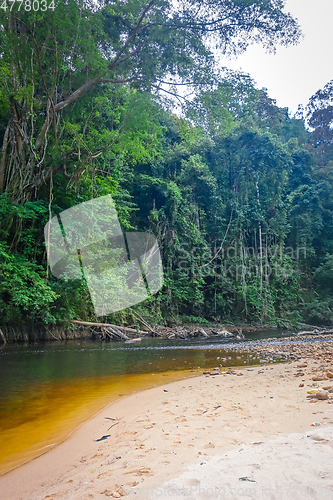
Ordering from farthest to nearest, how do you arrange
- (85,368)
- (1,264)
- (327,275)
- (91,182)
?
1. (327,275)
2. (91,182)
3. (1,264)
4. (85,368)

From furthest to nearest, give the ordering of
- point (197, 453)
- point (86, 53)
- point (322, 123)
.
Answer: point (322, 123) < point (86, 53) < point (197, 453)

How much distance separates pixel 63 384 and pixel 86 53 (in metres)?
8.49

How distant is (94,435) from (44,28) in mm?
9598

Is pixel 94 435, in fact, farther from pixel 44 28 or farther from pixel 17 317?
pixel 44 28

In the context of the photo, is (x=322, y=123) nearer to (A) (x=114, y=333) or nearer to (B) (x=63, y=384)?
(A) (x=114, y=333)

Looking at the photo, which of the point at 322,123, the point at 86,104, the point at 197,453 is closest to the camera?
the point at 197,453

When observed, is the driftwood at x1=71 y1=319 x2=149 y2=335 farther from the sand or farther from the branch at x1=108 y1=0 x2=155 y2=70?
the branch at x1=108 y1=0 x2=155 y2=70

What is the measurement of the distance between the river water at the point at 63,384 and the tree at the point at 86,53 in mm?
5783

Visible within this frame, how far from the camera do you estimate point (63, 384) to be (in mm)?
4598

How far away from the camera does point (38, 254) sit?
1080cm

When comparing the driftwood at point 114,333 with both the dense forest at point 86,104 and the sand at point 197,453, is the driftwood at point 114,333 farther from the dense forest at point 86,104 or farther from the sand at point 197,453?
the sand at point 197,453

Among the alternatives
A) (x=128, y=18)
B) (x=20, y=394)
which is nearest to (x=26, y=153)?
(x=128, y=18)

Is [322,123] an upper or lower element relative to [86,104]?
upper

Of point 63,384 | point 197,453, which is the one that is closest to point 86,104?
point 63,384
